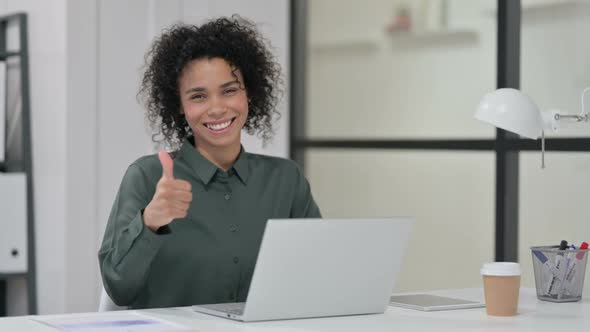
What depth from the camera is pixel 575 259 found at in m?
2.42

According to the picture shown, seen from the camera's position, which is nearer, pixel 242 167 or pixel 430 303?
pixel 430 303

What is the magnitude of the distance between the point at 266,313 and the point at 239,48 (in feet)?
2.74

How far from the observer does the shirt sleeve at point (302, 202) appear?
2.56 meters

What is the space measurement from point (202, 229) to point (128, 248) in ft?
0.97

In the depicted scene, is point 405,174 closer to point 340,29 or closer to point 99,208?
point 340,29

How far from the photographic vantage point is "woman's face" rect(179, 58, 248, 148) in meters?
2.39

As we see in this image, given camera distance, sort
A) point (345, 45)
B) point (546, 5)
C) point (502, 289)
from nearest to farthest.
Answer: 1. point (502, 289)
2. point (546, 5)
3. point (345, 45)

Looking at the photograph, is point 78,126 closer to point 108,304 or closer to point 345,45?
point 345,45

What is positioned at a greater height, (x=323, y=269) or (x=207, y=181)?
(x=207, y=181)

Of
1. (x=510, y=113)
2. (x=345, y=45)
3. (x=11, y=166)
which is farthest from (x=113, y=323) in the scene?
(x=345, y=45)

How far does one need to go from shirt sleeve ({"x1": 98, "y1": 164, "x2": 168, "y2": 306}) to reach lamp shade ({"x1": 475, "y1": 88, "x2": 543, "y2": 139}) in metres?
0.80

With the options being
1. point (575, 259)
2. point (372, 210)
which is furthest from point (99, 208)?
point (575, 259)

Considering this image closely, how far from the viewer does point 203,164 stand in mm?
2408

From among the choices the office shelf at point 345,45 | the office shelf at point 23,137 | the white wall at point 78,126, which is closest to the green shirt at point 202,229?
the white wall at point 78,126
